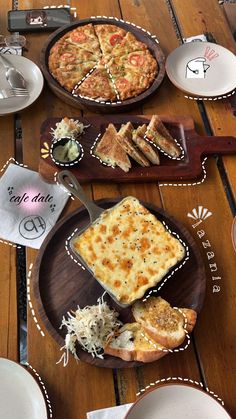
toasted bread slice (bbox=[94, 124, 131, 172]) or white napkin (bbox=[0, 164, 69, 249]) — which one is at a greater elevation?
toasted bread slice (bbox=[94, 124, 131, 172])

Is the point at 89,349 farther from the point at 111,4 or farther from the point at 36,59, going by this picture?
the point at 111,4

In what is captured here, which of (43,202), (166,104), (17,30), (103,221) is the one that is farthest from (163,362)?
(17,30)

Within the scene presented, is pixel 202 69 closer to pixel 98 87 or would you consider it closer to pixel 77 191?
pixel 98 87

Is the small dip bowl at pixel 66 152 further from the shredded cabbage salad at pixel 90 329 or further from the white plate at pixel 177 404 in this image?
the white plate at pixel 177 404

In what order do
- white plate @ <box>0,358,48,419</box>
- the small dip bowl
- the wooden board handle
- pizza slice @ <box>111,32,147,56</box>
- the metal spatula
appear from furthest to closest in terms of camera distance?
pizza slice @ <box>111,32,147,56</box>
the wooden board handle
the small dip bowl
the metal spatula
white plate @ <box>0,358,48,419</box>

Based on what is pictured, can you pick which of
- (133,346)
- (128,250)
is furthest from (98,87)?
(133,346)

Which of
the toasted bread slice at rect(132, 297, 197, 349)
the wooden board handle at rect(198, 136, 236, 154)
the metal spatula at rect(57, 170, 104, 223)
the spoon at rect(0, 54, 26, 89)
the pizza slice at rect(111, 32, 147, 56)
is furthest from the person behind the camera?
the pizza slice at rect(111, 32, 147, 56)

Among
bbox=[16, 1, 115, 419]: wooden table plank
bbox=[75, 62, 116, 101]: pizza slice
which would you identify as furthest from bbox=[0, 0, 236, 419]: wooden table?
bbox=[75, 62, 116, 101]: pizza slice

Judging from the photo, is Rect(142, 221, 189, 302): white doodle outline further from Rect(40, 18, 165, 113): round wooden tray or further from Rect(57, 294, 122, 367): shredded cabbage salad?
Rect(40, 18, 165, 113): round wooden tray

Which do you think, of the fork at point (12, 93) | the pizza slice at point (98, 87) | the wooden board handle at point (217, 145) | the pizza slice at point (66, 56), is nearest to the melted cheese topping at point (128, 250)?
the wooden board handle at point (217, 145)
